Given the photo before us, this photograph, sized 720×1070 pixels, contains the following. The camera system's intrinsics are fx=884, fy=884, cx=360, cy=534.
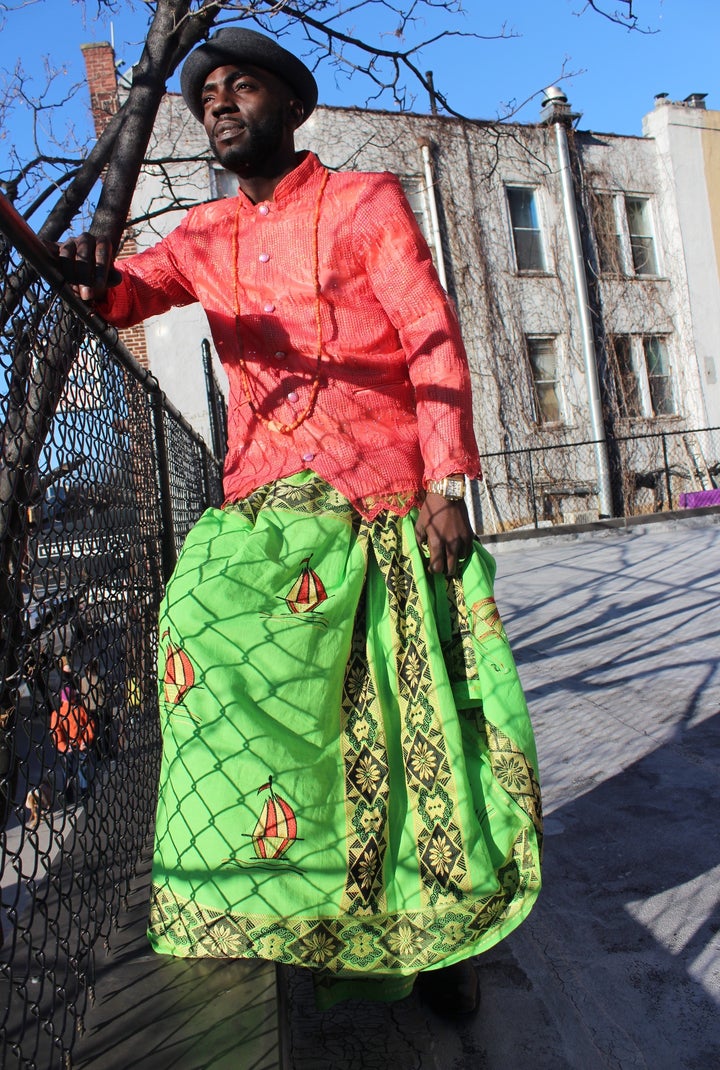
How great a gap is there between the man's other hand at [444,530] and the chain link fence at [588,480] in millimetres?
14645

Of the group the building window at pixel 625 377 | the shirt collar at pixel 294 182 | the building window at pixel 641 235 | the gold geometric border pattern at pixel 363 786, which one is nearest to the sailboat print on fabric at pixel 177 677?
the gold geometric border pattern at pixel 363 786

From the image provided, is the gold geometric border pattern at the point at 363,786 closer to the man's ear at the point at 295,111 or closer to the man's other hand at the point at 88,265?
the man's other hand at the point at 88,265

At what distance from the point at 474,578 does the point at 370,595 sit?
0.81 feet

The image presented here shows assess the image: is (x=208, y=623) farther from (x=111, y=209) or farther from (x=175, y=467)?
(x=175, y=467)

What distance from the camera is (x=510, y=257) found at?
18094 millimetres

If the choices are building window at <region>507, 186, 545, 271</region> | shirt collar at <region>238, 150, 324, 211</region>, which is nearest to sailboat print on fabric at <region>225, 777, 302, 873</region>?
shirt collar at <region>238, 150, 324, 211</region>

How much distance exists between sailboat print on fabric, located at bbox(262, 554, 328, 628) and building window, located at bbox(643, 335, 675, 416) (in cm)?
1842

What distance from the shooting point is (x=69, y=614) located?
1.92 metres

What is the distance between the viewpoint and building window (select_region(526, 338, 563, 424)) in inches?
712

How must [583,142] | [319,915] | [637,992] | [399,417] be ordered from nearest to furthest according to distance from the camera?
[319,915], [637,992], [399,417], [583,142]

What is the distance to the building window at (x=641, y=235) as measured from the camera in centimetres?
1931

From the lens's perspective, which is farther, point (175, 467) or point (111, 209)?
point (175, 467)

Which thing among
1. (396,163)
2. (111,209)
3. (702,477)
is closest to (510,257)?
(396,163)

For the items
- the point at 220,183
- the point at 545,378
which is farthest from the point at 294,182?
the point at 545,378
